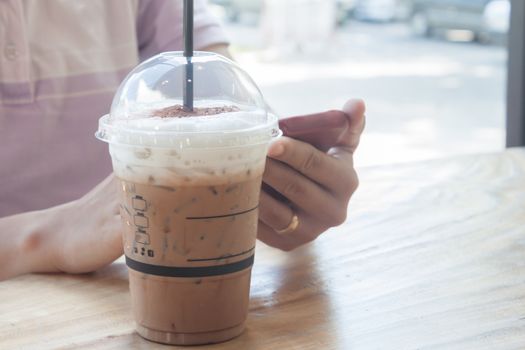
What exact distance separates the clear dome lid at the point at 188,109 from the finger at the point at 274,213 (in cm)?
24

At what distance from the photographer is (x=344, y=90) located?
22.7ft

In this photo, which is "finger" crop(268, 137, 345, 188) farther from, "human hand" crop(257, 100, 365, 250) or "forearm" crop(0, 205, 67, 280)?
"forearm" crop(0, 205, 67, 280)

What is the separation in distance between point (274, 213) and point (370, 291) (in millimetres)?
177

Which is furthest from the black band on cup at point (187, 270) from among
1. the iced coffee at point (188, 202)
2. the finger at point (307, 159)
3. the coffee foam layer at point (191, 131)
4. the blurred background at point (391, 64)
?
the blurred background at point (391, 64)

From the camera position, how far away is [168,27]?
64.5 inches

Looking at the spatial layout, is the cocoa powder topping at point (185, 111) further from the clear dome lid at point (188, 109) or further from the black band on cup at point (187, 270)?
the black band on cup at point (187, 270)

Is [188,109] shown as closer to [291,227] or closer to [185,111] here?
[185,111]

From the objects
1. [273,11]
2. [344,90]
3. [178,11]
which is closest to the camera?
[178,11]

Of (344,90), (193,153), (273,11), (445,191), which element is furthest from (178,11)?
(273,11)

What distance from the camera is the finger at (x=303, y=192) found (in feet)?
3.60

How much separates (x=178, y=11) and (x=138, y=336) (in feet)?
2.91

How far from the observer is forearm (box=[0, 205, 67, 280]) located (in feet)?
3.68

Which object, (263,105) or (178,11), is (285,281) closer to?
(263,105)

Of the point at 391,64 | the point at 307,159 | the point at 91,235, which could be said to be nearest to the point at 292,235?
the point at 307,159
